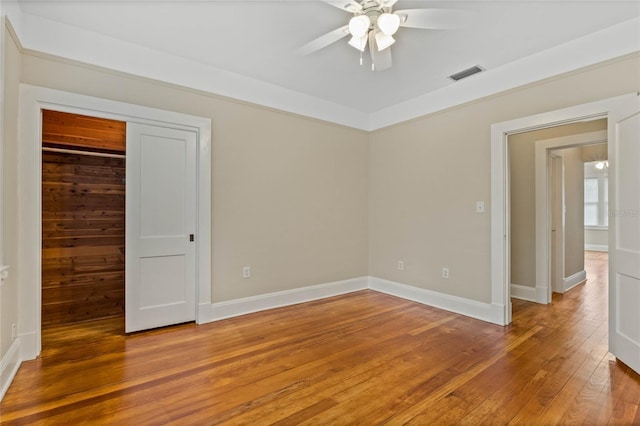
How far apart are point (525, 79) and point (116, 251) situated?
5.05 metres

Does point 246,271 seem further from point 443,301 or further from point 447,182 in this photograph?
point 447,182

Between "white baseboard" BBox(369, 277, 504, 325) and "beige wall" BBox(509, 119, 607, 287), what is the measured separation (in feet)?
4.23

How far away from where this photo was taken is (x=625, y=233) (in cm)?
245

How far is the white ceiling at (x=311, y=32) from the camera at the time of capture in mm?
2379

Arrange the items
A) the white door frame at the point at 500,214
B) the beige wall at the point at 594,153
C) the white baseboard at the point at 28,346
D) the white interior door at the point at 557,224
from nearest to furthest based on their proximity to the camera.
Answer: the white baseboard at the point at 28,346 → the white door frame at the point at 500,214 → the white interior door at the point at 557,224 → the beige wall at the point at 594,153

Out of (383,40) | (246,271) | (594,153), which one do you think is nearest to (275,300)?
(246,271)

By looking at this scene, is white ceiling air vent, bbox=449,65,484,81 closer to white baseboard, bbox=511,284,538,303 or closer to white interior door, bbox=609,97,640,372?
white interior door, bbox=609,97,640,372

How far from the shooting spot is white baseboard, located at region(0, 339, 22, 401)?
6.61 ft

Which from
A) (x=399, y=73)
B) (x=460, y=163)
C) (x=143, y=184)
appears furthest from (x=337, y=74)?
(x=143, y=184)

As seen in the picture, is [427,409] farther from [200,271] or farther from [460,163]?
[460,163]

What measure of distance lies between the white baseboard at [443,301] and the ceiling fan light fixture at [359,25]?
3.06m

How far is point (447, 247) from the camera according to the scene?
3.87m

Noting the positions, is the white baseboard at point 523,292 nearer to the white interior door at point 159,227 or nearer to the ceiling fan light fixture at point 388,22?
Result: the ceiling fan light fixture at point 388,22

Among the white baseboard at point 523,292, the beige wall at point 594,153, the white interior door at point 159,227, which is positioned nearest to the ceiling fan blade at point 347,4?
the white interior door at point 159,227
